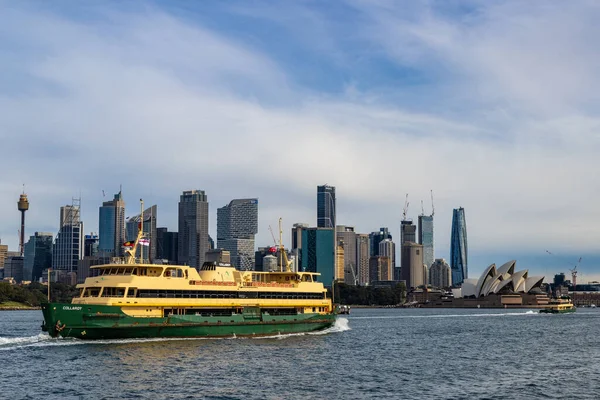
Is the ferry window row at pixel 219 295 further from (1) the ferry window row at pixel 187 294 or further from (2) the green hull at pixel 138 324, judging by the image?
(2) the green hull at pixel 138 324

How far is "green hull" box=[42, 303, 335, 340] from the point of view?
67.1m

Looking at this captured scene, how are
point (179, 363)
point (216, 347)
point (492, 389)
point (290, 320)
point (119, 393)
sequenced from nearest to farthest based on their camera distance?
1. point (119, 393)
2. point (492, 389)
3. point (179, 363)
4. point (216, 347)
5. point (290, 320)

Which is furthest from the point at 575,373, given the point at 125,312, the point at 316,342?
the point at 125,312

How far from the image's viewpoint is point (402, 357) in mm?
69812

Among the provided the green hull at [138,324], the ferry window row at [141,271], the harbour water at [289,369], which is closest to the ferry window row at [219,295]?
the ferry window row at [141,271]

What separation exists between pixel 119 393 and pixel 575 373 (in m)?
34.1

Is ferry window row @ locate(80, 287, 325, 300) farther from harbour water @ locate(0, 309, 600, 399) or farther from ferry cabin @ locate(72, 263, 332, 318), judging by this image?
harbour water @ locate(0, 309, 600, 399)

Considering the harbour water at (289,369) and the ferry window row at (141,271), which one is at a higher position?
the ferry window row at (141,271)

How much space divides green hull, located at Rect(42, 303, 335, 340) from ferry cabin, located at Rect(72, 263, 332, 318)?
80 centimetres

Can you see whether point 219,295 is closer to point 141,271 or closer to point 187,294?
point 187,294

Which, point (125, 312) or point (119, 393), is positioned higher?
point (125, 312)

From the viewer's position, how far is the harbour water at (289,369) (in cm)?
4831

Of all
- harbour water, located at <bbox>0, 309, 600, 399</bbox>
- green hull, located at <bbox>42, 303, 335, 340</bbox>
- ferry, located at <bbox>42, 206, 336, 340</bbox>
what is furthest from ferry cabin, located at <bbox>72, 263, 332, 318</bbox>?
harbour water, located at <bbox>0, 309, 600, 399</bbox>

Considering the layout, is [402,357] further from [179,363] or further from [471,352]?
[179,363]
